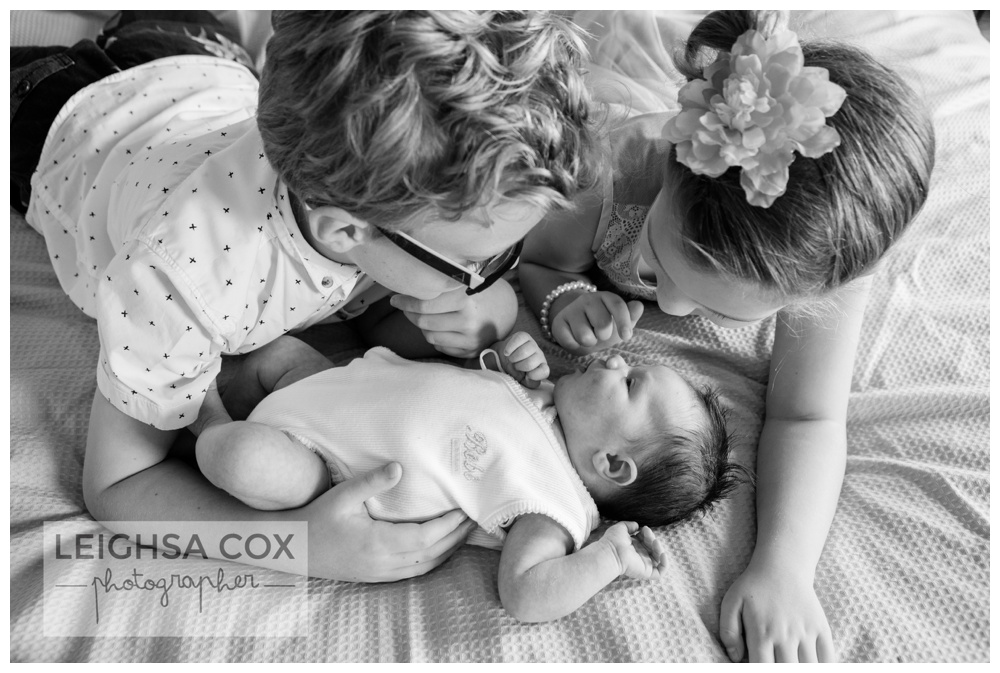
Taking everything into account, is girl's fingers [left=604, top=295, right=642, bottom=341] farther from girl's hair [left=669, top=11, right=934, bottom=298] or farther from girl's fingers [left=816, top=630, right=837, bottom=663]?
girl's fingers [left=816, top=630, right=837, bottom=663]

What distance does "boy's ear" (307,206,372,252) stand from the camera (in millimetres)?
908

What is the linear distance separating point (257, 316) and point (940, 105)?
1.46 m

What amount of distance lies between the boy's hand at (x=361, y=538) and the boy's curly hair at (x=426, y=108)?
1.25 feet

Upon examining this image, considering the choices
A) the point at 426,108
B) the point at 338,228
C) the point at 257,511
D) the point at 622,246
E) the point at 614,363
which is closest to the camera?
the point at 426,108

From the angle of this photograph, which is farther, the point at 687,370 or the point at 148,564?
the point at 687,370

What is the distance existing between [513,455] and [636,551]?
0.21 m

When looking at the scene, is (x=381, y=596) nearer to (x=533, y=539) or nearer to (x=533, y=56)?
(x=533, y=539)

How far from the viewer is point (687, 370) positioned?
127cm

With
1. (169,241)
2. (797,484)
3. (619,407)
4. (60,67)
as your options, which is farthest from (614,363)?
(60,67)

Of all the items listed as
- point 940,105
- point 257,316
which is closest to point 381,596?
point 257,316

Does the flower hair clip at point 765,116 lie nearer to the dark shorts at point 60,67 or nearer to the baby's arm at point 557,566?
the baby's arm at point 557,566

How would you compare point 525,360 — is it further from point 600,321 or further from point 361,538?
point 361,538

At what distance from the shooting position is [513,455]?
3.47 feet

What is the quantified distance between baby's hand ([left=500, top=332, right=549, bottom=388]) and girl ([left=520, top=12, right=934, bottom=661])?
0.09 m
